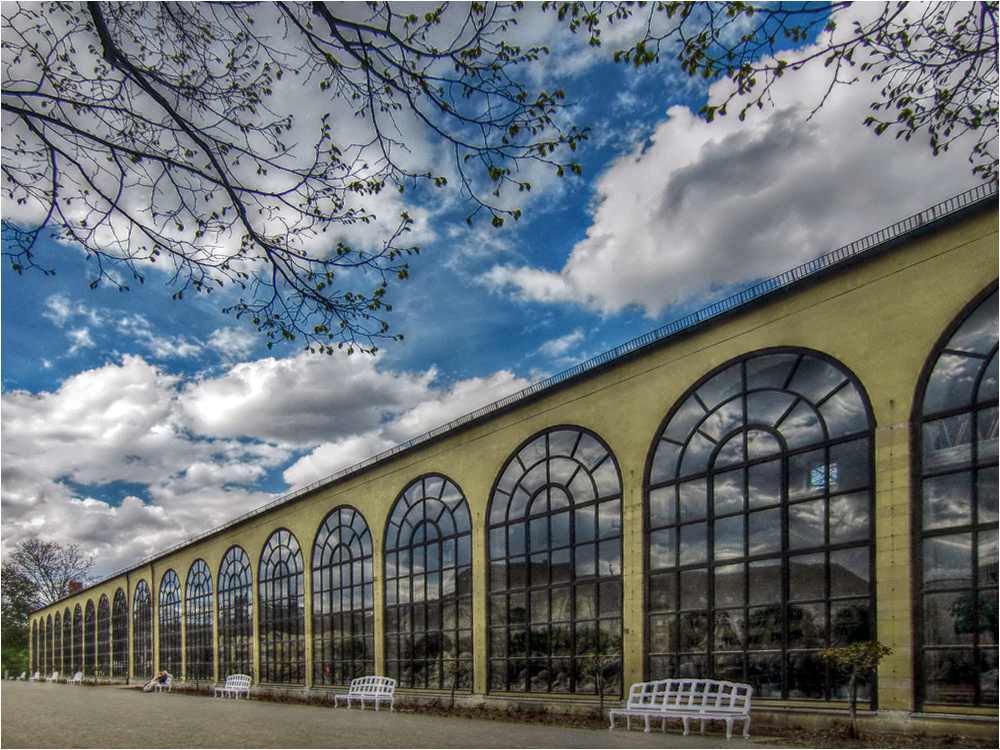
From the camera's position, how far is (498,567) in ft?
69.8

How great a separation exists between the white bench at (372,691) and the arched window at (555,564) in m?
4.07

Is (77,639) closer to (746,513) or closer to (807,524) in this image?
(746,513)

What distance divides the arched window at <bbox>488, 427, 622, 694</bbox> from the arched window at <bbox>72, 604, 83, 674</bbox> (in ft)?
195

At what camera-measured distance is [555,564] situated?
63.3ft

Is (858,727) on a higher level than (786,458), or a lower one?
lower

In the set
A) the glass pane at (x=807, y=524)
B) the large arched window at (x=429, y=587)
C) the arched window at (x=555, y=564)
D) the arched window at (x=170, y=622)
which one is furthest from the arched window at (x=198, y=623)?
the glass pane at (x=807, y=524)

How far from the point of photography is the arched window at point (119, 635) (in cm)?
5459

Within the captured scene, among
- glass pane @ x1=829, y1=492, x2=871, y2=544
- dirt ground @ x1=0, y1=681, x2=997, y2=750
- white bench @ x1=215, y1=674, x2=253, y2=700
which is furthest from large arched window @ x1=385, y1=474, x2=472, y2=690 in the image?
glass pane @ x1=829, y1=492, x2=871, y2=544

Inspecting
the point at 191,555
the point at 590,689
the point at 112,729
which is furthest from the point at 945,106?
the point at 191,555

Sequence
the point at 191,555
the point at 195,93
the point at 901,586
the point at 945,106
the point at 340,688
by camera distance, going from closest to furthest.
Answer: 1. the point at 945,106
2. the point at 195,93
3. the point at 901,586
4. the point at 340,688
5. the point at 191,555

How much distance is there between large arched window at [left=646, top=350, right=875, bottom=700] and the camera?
13164 millimetres

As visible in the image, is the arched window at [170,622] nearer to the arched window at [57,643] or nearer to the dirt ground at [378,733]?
the dirt ground at [378,733]

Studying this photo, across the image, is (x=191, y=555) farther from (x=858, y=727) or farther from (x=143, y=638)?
(x=858, y=727)

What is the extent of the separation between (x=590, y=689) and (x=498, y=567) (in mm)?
4571
